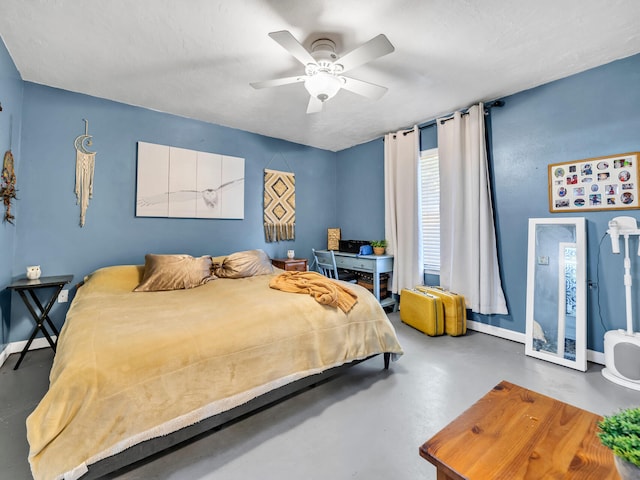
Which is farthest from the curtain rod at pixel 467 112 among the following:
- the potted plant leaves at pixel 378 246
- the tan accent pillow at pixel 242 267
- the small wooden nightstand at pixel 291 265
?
the tan accent pillow at pixel 242 267

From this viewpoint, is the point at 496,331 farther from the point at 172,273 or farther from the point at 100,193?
the point at 100,193

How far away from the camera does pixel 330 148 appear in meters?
5.03

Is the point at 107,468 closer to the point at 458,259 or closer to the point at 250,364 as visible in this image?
the point at 250,364

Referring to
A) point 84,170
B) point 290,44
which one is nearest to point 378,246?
point 290,44

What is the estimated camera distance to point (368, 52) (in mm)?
1876

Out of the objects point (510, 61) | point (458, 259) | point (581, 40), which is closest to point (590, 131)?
point (581, 40)

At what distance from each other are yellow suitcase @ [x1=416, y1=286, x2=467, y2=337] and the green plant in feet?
8.48

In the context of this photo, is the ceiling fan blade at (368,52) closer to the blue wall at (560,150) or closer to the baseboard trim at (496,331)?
the blue wall at (560,150)

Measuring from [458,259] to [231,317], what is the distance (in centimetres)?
280

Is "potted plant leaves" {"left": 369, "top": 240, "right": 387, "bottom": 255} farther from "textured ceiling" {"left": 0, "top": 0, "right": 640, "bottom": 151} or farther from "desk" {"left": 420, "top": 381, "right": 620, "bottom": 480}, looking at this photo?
"desk" {"left": 420, "top": 381, "right": 620, "bottom": 480}

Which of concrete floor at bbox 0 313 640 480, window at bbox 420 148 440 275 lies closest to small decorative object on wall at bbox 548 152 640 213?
window at bbox 420 148 440 275

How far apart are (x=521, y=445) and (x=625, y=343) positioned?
2.10 meters

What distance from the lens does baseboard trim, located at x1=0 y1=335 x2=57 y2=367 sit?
2539 mm

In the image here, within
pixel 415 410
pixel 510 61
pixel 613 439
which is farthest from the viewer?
pixel 510 61
